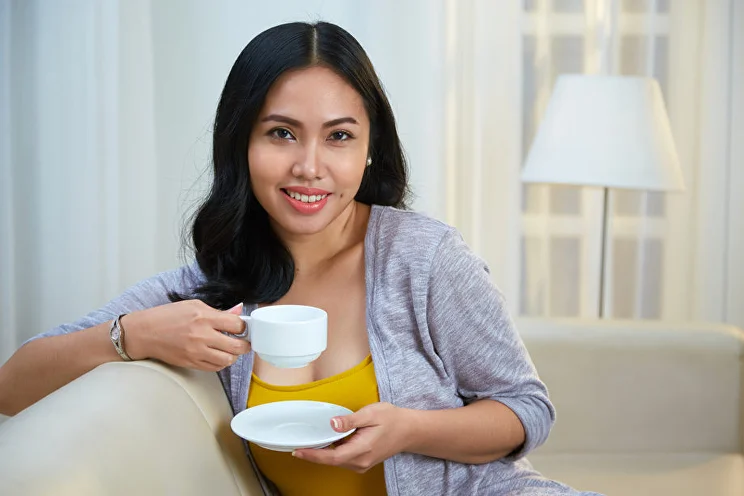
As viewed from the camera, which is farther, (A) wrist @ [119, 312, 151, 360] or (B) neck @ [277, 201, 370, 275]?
(B) neck @ [277, 201, 370, 275]

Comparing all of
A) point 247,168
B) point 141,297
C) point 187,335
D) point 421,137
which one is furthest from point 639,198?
point 187,335

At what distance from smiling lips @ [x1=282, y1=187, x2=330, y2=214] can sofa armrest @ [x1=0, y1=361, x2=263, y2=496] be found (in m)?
0.33

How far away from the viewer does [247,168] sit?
155 cm

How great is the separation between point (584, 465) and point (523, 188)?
1275mm

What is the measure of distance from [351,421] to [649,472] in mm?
1096

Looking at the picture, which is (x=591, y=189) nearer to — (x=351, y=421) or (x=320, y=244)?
(x=320, y=244)

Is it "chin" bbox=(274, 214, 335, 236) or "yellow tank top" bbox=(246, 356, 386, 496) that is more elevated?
"chin" bbox=(274, 214, 335, 236)

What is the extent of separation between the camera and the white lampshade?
2.43 meters

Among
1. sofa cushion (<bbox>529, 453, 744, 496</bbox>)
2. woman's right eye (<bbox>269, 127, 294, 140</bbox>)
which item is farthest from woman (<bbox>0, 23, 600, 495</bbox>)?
sofa cushion (<bbox>529, 453, 744, 496</bbox>)

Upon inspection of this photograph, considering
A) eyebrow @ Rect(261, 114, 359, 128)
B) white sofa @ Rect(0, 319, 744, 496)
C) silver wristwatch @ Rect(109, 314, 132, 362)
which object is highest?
eyebrow @ Rect(261, 114, 359, 128)

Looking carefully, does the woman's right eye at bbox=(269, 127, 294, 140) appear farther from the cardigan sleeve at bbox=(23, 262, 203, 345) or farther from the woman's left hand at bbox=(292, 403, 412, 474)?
the woman's left hand at bbox=(292, 403, 412, 474)

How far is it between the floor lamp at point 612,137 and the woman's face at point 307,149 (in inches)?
44.2

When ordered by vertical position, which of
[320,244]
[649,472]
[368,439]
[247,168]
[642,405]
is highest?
[247,168]

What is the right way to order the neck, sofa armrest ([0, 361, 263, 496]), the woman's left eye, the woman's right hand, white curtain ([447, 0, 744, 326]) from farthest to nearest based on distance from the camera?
white curtain ([447, 0, 744, 326])
the neck
the woman's left eye
the woman's right hand
sofa armrest ([0, 361, 263, 496])
